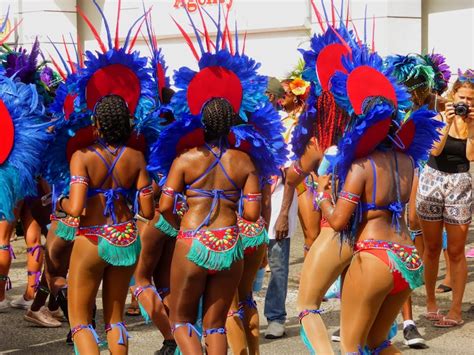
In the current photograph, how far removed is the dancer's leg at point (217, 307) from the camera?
18.1 ft

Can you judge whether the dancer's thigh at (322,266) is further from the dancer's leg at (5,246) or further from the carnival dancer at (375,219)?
the dancer's leg at (5,246)

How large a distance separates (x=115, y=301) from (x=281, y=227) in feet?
5.26

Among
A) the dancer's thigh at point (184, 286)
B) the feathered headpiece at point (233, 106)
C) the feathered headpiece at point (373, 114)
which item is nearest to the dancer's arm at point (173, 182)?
the feathered headpiece at point (233, 106)

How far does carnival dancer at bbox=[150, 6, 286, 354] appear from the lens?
5488 mm

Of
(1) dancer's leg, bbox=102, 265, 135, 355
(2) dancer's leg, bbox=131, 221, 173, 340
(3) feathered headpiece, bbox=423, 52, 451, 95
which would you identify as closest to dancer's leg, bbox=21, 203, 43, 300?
(2) dancer's leg, bbox=131, 221, 173, 340

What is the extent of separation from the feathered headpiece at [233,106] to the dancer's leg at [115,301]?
66 cm

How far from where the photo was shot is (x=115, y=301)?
587 centimetres

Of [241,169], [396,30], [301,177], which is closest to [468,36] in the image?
[396,30]

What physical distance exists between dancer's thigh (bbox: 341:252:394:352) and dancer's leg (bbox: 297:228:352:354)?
1.15 ft

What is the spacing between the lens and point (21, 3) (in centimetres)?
1848

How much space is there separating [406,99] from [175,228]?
1.84m

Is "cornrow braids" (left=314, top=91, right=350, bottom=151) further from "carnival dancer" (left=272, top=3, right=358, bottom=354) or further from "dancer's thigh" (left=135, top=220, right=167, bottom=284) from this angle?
"dancer's thigh" (left=135, top=220, right=167, bottom=284)

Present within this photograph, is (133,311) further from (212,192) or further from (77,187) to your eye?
(212,192)

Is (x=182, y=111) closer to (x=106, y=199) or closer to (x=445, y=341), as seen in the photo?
(x=106, y=199)
